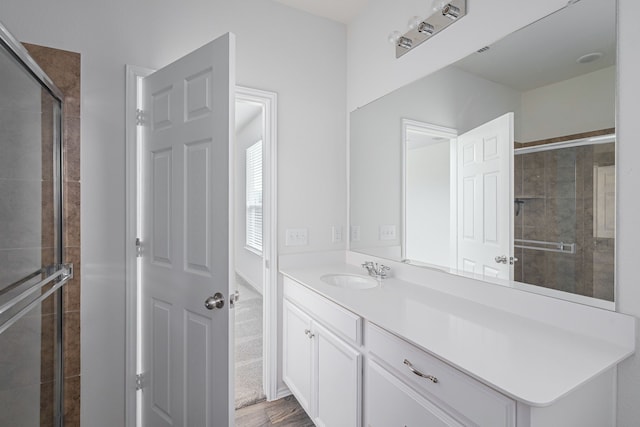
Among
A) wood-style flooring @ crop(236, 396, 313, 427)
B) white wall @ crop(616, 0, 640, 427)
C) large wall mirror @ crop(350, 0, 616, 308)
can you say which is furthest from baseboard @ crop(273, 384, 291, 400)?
white wall @ crop(616, 0, 640, 427)

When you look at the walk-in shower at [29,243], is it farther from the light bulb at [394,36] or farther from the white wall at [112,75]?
the light bulb at [394,36]

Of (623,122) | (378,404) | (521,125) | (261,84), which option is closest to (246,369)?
(378,404)

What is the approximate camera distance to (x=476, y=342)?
3.47ft

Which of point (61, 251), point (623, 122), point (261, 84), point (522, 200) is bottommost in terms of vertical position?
point (61, 251)

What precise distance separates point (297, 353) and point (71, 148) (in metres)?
1.73

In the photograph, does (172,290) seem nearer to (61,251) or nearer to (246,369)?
(61,251)


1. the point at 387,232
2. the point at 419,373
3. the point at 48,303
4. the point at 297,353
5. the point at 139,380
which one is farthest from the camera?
the point at 387,232

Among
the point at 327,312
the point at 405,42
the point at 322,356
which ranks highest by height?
the point at 405,42

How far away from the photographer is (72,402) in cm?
165

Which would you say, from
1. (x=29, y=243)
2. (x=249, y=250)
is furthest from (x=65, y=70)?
(x=249, y=250)

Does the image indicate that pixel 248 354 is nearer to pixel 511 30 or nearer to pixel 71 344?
pixel 71 344

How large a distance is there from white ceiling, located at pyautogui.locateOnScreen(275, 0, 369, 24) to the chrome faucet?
6.00ft

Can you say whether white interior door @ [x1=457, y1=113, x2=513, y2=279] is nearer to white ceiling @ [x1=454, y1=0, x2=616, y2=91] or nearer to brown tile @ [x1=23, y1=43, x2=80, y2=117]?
white ceiling @ [x1=454, y1=0, x2=616, y2=91]

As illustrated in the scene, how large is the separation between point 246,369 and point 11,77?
2.26 metres
